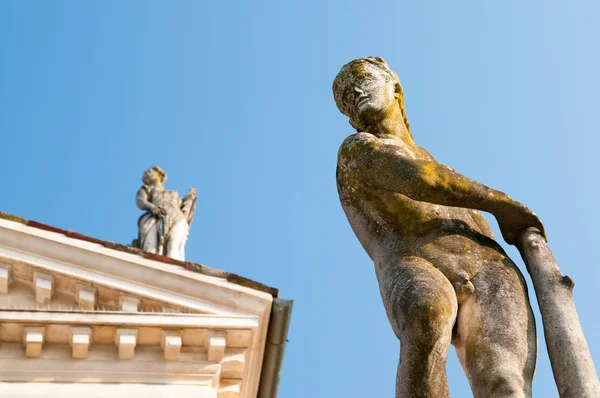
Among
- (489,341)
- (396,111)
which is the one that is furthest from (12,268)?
(489,341)

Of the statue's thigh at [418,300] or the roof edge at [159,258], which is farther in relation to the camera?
the roof edge at [159,258]

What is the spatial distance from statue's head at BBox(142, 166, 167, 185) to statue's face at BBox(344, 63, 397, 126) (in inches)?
465

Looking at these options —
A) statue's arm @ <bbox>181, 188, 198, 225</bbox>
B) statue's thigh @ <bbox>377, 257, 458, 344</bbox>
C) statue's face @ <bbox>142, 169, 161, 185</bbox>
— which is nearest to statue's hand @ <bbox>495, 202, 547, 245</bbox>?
statue's thigh @ <bbox>377, 257, 458, 344</bbox>

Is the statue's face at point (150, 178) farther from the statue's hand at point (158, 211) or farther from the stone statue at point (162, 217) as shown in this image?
the statue's hand at point (158, 211)

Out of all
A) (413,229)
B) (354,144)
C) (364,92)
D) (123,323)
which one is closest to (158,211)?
(123,323)

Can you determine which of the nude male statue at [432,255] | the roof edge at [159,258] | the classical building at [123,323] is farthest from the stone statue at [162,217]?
the nude male statue at [432,255]

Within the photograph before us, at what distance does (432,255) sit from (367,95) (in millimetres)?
1727

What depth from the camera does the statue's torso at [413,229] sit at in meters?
9.06

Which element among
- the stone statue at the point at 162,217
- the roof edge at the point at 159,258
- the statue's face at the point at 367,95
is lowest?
the statue's face at the point at 367,95

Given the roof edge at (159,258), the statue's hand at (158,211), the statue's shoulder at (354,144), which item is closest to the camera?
the statue's shoulder at (354,144)

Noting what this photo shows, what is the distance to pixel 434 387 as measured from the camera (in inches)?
330

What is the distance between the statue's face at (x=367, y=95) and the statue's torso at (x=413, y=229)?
0.59m

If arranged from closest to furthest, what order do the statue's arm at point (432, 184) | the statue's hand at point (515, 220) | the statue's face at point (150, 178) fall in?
the statue's arm at point (432, 184) → the statue's hand at point (515, 220) → the statue's face at point (150, 178)

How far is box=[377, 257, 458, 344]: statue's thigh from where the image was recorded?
8.40m
